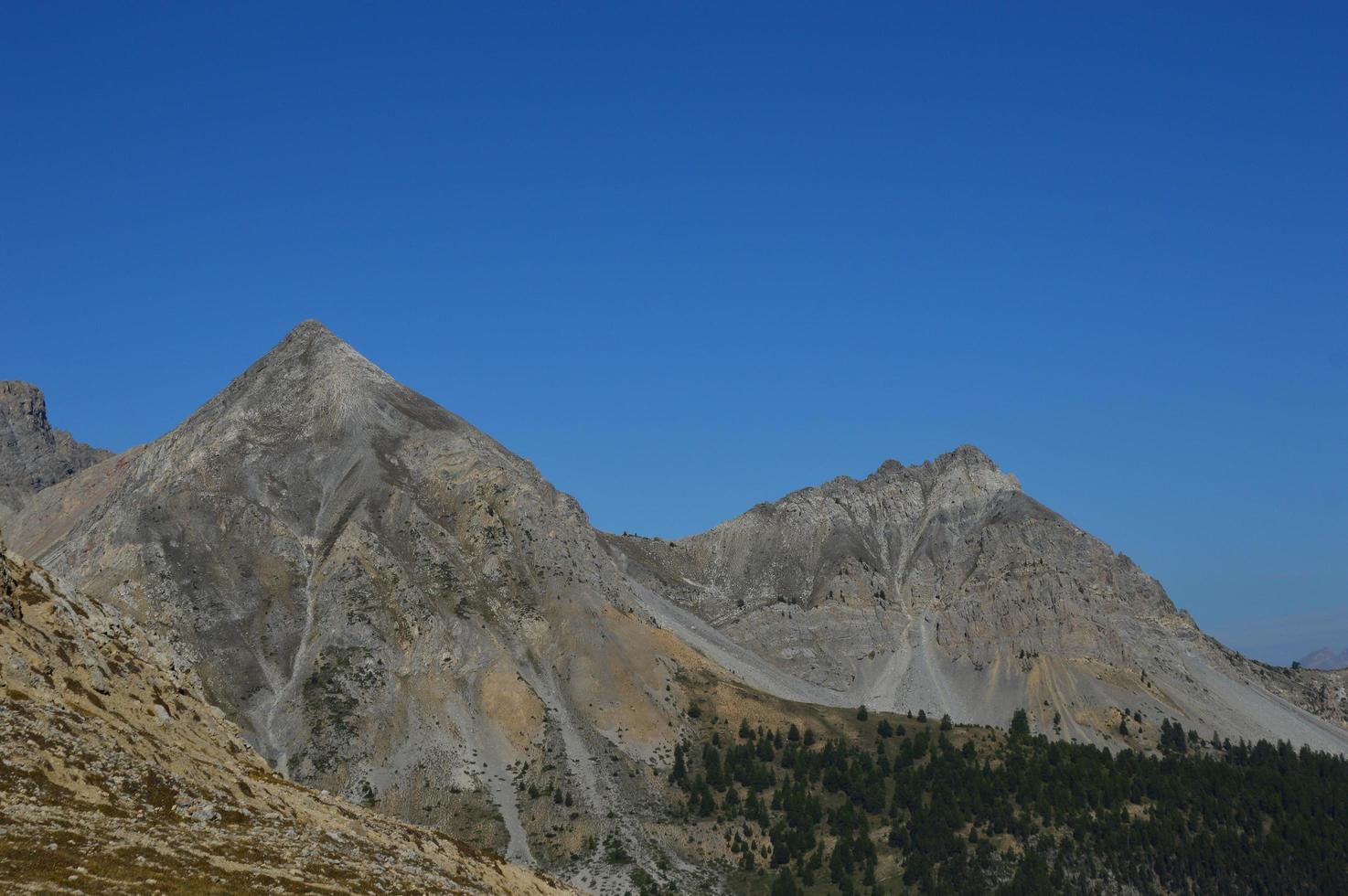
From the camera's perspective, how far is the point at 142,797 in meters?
56.3

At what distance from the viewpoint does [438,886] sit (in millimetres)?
62906

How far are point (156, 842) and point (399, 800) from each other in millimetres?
146892

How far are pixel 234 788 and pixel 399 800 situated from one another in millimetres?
133715

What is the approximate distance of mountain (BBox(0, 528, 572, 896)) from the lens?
48.2 metres

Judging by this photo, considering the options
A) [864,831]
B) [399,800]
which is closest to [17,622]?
[399,800]

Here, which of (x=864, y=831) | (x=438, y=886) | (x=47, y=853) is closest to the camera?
(x=47, y=853)

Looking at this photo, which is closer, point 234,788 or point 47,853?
point 47,853

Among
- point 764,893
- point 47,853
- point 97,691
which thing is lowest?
point 764,893

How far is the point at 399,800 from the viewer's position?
192 metres

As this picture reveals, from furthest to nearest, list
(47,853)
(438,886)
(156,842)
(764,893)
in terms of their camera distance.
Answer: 1. (764,893)
2. (438,886)
3. (156,842)
4. (47,853)

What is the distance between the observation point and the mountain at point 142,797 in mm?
48188

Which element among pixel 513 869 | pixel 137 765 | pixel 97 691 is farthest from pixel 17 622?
pixel 513 869

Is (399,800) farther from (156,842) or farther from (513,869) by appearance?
(156,842)

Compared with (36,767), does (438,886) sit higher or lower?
lower
